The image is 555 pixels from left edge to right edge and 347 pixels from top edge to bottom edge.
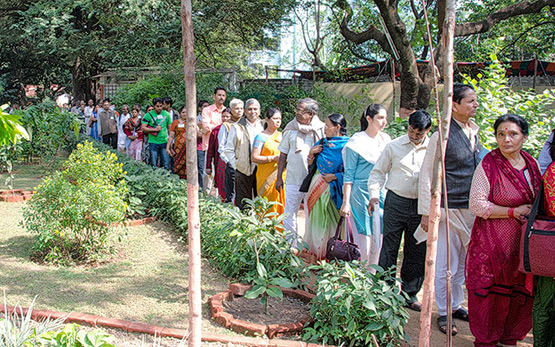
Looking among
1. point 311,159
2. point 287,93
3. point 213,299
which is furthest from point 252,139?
point 287,93

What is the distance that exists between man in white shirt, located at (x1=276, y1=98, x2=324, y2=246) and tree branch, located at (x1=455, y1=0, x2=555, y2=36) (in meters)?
5.67

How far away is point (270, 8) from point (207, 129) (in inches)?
501

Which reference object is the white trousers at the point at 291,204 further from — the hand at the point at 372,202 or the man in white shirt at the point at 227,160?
the man in white shirt at the point at 227,160

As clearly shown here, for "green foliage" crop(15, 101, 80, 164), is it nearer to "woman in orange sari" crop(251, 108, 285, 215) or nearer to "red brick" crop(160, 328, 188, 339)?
"woman in orange sari" crop(251, 108, 285, 215)

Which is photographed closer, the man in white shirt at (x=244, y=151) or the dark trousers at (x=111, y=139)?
the man in white shirt at (x=244, y=151)

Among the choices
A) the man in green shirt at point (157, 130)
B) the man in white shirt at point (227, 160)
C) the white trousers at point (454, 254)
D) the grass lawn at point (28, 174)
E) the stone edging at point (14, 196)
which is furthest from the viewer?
the grass lawn at point (28, 174)

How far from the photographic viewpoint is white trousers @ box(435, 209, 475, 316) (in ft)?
13.5

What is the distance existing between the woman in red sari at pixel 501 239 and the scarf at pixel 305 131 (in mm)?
2250

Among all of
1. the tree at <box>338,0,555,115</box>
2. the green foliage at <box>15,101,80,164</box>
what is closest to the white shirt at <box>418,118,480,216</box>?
the tree at <box>338,0,555,115</box>

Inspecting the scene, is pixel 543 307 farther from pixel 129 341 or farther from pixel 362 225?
pixel 129 341

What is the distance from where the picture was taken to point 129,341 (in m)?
3.53

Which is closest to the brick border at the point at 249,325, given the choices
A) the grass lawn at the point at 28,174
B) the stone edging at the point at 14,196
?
the stone edging at the point at 14,196

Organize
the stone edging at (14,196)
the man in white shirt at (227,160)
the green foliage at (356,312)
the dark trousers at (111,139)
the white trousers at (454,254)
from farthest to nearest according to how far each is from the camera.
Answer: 1. the dark trousers at (111,139)
2. the stone edging at (14,196)
3. the man in white shirt at (227,160)
4. the white trousers at (454,254)
5. the green foliage at (356,312)

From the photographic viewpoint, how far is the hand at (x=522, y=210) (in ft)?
11.4
